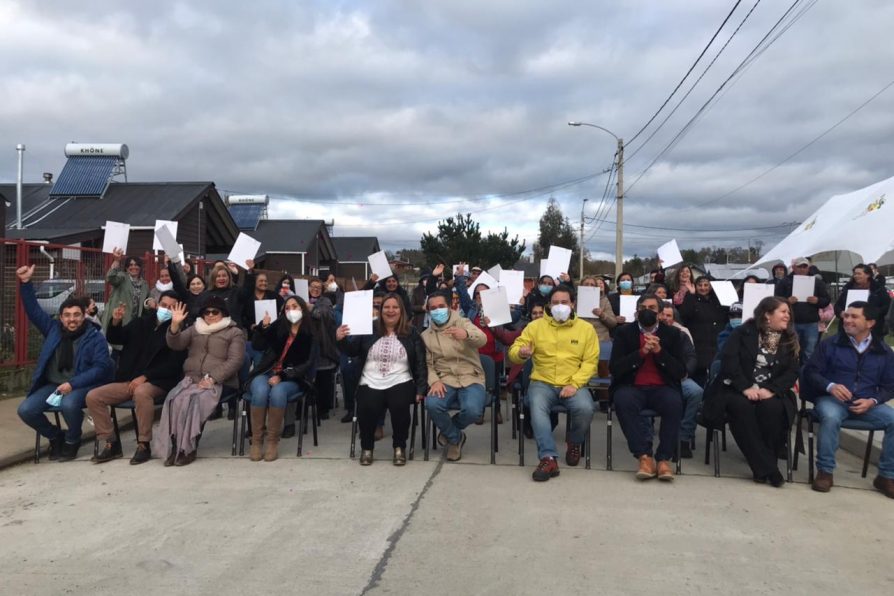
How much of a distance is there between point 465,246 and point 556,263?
28.0m

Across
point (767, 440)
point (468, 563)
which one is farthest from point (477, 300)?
point (468, 563)

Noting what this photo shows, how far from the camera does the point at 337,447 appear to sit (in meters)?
6.37

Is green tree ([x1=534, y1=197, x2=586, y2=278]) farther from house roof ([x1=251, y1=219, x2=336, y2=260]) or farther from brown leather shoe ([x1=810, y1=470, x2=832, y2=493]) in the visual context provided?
brown leather shoe ([x1=810, y1=470, x2=832, y2=493])

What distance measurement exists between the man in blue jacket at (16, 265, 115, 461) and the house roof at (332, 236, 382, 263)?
44.3m

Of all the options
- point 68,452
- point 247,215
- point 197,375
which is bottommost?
point 68,452

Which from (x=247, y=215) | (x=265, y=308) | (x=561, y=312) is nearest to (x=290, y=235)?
(x=247, y=215)

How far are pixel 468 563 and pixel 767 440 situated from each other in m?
3.17

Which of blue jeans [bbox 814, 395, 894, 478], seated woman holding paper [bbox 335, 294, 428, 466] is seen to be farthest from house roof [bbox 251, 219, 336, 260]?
blue jeans [bbox 814, 395, 894, 478]

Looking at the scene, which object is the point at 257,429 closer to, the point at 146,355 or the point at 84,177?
the point at 146,355

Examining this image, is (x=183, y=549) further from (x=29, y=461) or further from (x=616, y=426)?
(x=616, y=426)

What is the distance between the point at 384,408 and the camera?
595 centimetres

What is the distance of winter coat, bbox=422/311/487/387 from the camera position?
6.04 metres

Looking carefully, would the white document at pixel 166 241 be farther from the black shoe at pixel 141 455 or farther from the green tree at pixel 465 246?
the green tree at pixel 465 246

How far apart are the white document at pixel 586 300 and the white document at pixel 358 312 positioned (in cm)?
270
